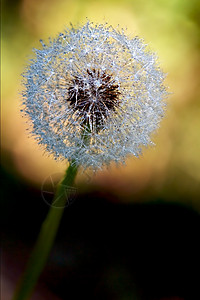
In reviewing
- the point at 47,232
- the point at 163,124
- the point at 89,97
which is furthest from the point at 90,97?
the point at 163,124

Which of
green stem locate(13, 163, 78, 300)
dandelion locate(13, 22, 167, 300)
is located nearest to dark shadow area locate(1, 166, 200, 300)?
green stem locate(13, 163, 78, 300)

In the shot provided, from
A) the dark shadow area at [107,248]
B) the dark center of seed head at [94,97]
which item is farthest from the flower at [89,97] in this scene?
the dark shadow area at [107,248]

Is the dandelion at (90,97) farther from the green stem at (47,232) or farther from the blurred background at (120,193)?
the blurred background at (120,193)

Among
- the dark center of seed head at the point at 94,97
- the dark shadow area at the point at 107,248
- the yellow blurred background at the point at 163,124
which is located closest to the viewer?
the dark center of seed head at the point at 94,97

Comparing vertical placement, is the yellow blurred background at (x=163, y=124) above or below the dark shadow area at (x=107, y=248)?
above

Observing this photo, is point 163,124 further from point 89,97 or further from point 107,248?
point 89,97

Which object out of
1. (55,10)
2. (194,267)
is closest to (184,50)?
(55,10)

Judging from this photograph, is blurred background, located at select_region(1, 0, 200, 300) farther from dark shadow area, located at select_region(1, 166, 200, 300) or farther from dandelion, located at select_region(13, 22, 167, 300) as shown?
dandelion, located at select_region(13, 22, 167, 300)
